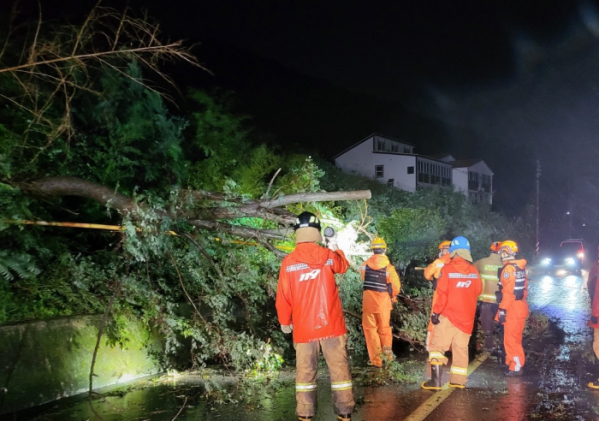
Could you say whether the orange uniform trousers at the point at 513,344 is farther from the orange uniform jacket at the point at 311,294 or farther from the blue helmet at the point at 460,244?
the orange uniform jacket at the point at 311,294

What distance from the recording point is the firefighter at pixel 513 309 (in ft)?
21.7

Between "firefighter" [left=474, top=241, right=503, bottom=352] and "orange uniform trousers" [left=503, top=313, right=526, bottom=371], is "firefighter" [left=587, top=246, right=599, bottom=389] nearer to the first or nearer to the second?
"orange uniform trousers" [left=503, top=313, right=526, bottom=371]

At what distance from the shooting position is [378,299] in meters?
7.05

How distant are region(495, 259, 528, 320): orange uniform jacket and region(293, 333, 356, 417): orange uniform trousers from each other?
317 centimetres

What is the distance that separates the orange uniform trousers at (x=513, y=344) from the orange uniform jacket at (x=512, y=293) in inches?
3.4

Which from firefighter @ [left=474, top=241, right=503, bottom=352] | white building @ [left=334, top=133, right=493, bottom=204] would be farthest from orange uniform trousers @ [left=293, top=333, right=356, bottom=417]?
white building @ [left=334, top=133, right=493, bottom=204]

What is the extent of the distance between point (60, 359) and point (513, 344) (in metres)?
5.26

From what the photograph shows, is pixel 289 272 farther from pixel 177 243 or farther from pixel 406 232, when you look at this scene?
pixel 406 232

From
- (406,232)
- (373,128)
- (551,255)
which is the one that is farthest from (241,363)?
(373,128)

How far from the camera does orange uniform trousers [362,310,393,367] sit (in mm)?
6949

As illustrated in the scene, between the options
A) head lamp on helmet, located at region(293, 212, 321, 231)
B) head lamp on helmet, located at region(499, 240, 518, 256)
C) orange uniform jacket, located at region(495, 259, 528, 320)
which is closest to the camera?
head lamp on helmet, located at region(293, 212, 321, 231)

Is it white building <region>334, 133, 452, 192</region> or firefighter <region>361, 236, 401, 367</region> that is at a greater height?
white building <region>334, 133, 452, 192</region>

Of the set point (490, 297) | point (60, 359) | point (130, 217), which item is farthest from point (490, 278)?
point (60, 359)

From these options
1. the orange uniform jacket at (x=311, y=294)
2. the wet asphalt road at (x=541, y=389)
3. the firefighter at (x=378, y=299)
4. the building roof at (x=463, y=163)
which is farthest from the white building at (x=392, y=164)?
the orange uniform jacket at (x=311, y=294)
